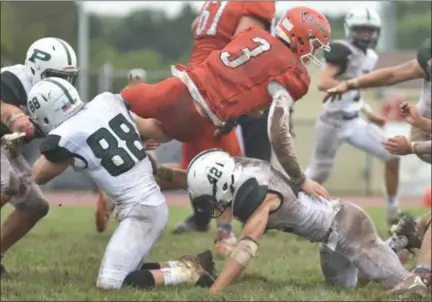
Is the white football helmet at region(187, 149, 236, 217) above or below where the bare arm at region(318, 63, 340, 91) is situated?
above

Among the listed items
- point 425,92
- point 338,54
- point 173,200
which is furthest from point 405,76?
point 173,200

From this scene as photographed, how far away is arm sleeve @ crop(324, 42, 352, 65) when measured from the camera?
30.1 ft

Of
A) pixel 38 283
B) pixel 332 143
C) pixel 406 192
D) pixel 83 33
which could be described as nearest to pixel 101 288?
pixel 38 283

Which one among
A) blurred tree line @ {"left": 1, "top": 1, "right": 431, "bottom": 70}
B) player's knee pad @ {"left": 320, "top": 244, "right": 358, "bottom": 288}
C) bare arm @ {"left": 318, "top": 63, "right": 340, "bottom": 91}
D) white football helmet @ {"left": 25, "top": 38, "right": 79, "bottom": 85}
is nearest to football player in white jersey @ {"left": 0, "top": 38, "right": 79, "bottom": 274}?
A: white football helmet @ {"left": 25, "top": 38, "right": 79, "bottom": 85}

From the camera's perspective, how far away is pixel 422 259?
567 centimetres

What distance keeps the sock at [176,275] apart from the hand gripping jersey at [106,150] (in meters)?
0.40

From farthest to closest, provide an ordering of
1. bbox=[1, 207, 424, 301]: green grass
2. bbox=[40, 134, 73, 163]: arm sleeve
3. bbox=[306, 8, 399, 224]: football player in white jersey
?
bbox=[306, 8, 399, 224]: football player in white jersey → bbox=[40, 134, 73, 163]: arm sleeve → bbox=[1, 207, 424, 301]: green grass

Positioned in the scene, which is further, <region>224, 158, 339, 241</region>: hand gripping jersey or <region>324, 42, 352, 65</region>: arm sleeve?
<region>324, 42, 352, 65</region>: arm sleeve

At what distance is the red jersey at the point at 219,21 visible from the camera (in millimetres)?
6902

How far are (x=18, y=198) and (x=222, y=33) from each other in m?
1.94

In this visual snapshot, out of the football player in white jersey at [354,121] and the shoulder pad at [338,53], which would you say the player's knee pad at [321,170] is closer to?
the football player in white jersey at [354,121]

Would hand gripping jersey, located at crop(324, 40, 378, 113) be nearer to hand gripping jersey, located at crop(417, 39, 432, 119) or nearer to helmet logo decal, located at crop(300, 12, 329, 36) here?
hand gripping jersey, located at crop(417, 39, 432, 119)

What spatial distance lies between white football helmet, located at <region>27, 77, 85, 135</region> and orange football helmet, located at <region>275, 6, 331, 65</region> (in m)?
1.25

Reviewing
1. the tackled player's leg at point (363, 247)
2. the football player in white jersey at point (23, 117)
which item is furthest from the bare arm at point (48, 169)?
the tackled player's leg at point (363, 247)
